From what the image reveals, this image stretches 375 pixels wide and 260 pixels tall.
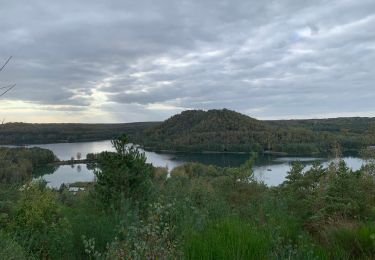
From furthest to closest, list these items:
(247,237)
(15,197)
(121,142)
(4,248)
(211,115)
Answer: (211,115), (121,142), (15,197), (4,248), (247,237)

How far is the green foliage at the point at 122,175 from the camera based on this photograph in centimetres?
938

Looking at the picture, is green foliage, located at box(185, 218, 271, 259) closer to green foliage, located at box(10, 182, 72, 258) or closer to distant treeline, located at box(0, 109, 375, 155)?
green foliage, located at box(10, 182, 72, 258)

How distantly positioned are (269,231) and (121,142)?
21.4 feet

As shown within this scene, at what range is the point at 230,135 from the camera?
121 m

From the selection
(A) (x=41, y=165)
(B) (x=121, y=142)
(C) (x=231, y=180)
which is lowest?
(A) (x=41, y=165)

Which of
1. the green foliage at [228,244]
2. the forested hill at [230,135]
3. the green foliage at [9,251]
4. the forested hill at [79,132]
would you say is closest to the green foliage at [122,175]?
the green foliage at [9,251]

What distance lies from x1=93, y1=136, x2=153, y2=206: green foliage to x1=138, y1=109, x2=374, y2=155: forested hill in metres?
68.2

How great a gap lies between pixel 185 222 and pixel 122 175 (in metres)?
5.74

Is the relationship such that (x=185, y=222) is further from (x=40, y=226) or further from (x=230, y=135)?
(x=230, y=135)

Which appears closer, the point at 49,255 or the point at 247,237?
the point at 247,237

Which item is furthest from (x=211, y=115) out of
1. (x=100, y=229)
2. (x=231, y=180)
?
(x=100, y=229)

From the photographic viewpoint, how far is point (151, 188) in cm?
953

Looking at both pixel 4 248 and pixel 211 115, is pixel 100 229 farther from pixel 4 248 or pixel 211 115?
pixel 211 115

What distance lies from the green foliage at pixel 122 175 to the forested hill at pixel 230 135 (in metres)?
68.2
